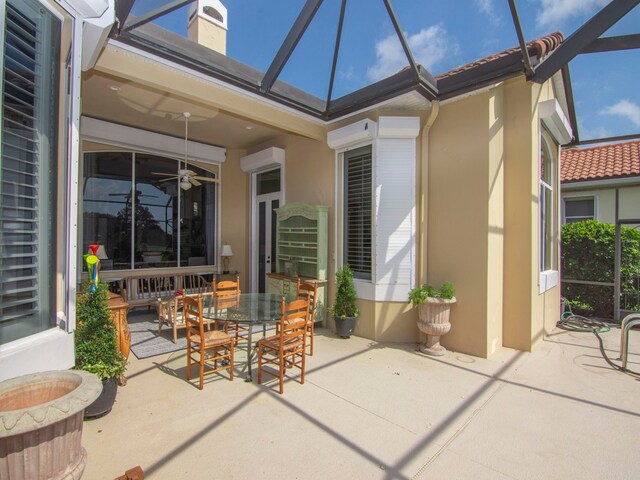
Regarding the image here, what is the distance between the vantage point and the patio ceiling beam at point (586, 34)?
11.6 ft

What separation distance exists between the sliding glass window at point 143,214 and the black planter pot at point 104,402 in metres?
3.75

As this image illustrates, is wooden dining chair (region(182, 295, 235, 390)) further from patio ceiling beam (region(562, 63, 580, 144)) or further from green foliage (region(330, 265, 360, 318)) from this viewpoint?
patio ceiling beam (region(562, 63, 580, 144))

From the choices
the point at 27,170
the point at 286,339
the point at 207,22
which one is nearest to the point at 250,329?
the point at 286,339

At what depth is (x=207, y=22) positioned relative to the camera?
5.95 meters

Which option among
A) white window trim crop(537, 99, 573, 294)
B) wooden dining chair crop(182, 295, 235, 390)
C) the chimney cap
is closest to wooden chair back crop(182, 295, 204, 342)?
wooden dining chair crop(182, 295, 235, 390)

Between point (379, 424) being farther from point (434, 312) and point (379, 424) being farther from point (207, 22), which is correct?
point (207, 22)

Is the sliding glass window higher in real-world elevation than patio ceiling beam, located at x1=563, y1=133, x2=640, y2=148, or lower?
lower

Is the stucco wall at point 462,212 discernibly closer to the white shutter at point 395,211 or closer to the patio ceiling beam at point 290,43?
the white shutter at point 395,211

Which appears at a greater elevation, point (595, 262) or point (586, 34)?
point (586, 34)

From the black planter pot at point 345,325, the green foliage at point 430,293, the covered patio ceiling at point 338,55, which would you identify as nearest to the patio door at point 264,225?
the covered patio ceiling at point 338,55

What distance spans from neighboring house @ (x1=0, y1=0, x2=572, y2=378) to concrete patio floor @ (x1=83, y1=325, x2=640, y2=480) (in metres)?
0.83

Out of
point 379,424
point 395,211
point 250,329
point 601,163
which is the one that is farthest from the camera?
point 601,163

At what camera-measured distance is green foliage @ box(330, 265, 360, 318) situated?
5176 millimetres

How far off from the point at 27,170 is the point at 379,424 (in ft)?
10.4
